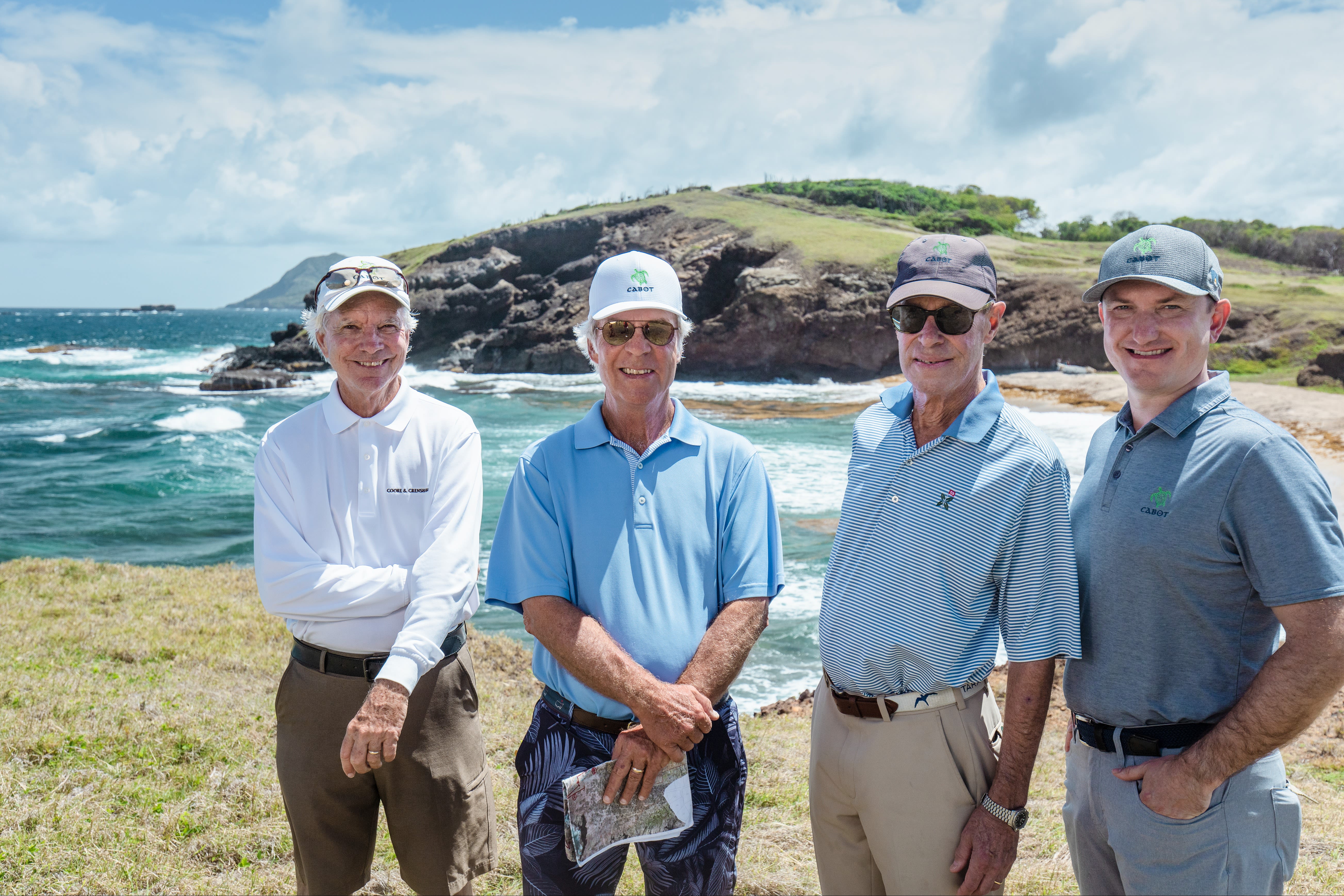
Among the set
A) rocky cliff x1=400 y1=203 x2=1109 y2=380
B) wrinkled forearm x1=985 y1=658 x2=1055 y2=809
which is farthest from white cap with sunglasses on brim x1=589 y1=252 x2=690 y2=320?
rocky cliff x1=400 y1=203 x2=1109 y2=380

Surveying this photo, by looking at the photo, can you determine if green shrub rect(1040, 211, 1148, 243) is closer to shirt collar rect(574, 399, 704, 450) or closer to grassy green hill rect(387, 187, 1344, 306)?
grassy green hill rect(387, 187, 1344, 306)

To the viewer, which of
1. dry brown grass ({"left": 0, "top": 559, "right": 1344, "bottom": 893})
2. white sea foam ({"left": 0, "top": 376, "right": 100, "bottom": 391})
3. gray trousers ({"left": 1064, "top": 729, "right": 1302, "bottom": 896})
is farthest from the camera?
white sea foam ({"left": 0, "top": 376, "right": 100, "bottom": 391})

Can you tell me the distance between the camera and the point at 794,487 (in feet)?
58.4

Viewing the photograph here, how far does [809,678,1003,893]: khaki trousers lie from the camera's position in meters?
2.45

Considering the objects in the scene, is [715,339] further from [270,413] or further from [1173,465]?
[1173,465]

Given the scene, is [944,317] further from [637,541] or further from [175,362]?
[175,362]

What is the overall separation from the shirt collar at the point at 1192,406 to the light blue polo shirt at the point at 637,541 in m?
1.09

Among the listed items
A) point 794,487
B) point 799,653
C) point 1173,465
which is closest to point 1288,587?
point 1173,465

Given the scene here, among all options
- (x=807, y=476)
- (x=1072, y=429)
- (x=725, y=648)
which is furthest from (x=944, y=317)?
(x=1072, y=429)

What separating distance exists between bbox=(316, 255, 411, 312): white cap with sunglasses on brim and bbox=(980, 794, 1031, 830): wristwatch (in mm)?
2294

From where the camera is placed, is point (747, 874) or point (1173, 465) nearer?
point (1173, 465)

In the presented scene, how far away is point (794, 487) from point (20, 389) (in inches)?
1554

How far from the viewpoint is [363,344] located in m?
2.89

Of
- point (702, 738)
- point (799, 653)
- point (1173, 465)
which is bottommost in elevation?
point (799, 653)
